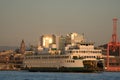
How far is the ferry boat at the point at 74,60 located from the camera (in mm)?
137625

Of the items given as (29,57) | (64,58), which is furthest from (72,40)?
(64,58)

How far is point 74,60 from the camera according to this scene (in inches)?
5497

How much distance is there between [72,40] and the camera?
168 meters

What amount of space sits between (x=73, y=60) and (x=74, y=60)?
440 mm

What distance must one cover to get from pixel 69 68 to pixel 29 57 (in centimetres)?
3038

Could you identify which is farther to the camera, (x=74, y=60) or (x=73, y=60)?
(x=73, y=60)

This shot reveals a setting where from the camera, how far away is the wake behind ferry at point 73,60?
452 feet

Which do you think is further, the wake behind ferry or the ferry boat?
the wake behind ferry

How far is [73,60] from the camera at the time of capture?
459ft

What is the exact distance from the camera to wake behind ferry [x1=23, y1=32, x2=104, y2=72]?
137750 millimetres

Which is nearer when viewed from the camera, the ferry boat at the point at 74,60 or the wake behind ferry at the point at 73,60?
the ferry boat at the point at 74,60

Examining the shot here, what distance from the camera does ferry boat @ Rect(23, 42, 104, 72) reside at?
13762 cm

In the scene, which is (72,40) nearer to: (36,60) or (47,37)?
(36,60)

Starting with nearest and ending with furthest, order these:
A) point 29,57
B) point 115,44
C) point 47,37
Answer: point 29,57
point 115,44
point 47,37
